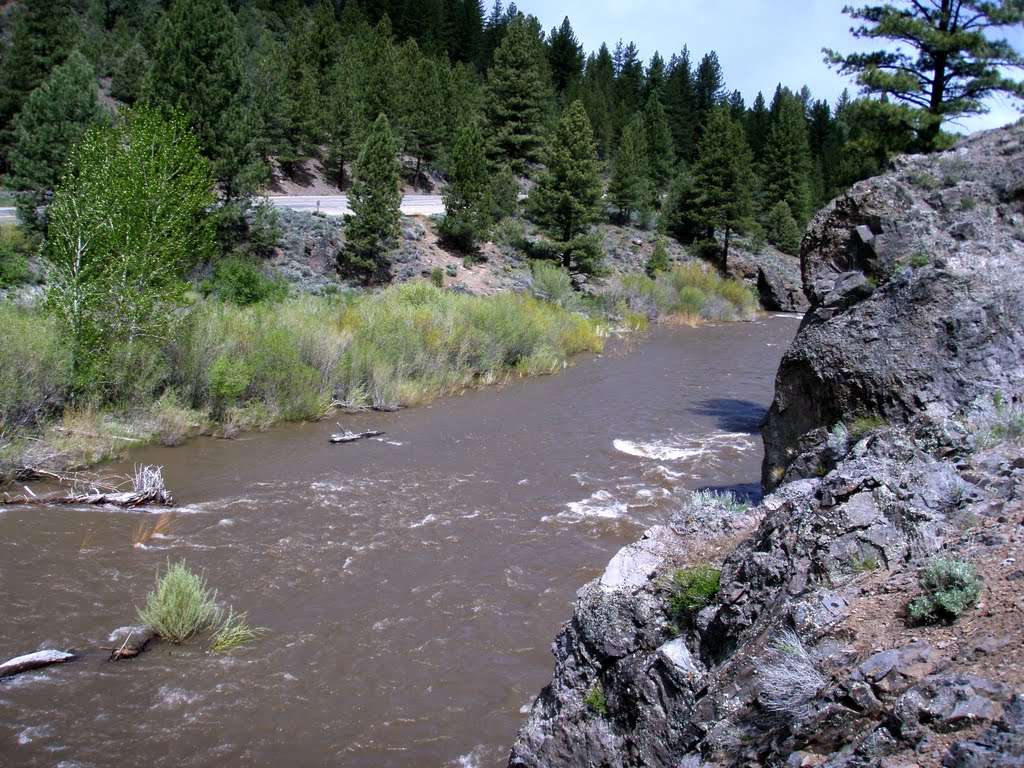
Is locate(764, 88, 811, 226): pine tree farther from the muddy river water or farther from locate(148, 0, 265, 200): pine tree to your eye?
the muddy river water

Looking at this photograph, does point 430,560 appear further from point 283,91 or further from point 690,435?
point 283,91

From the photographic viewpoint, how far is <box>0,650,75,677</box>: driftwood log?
7074 millimetres

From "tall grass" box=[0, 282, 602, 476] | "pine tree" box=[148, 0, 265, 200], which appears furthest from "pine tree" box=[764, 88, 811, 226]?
"pine tree" box=[148, 0, 265, 200]

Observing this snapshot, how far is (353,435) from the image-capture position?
51.3 feet

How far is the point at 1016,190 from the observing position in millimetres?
9055

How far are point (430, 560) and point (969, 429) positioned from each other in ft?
21.4

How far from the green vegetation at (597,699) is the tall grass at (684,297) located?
99.0ft

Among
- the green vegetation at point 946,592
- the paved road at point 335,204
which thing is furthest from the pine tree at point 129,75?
the green vegetation at point 946,592

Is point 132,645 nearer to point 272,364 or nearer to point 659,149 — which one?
point 272,364

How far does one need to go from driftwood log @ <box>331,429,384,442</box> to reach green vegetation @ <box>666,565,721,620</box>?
11.2m

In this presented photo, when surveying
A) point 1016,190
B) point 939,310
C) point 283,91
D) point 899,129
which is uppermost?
point 283,91

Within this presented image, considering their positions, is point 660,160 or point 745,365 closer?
point 745,365

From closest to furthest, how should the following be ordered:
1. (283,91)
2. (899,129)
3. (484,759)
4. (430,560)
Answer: (484,759) < (430,560) < (899,129) < (283,91)

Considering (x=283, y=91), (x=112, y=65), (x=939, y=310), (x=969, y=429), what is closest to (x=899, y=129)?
(x=939, y=310)
